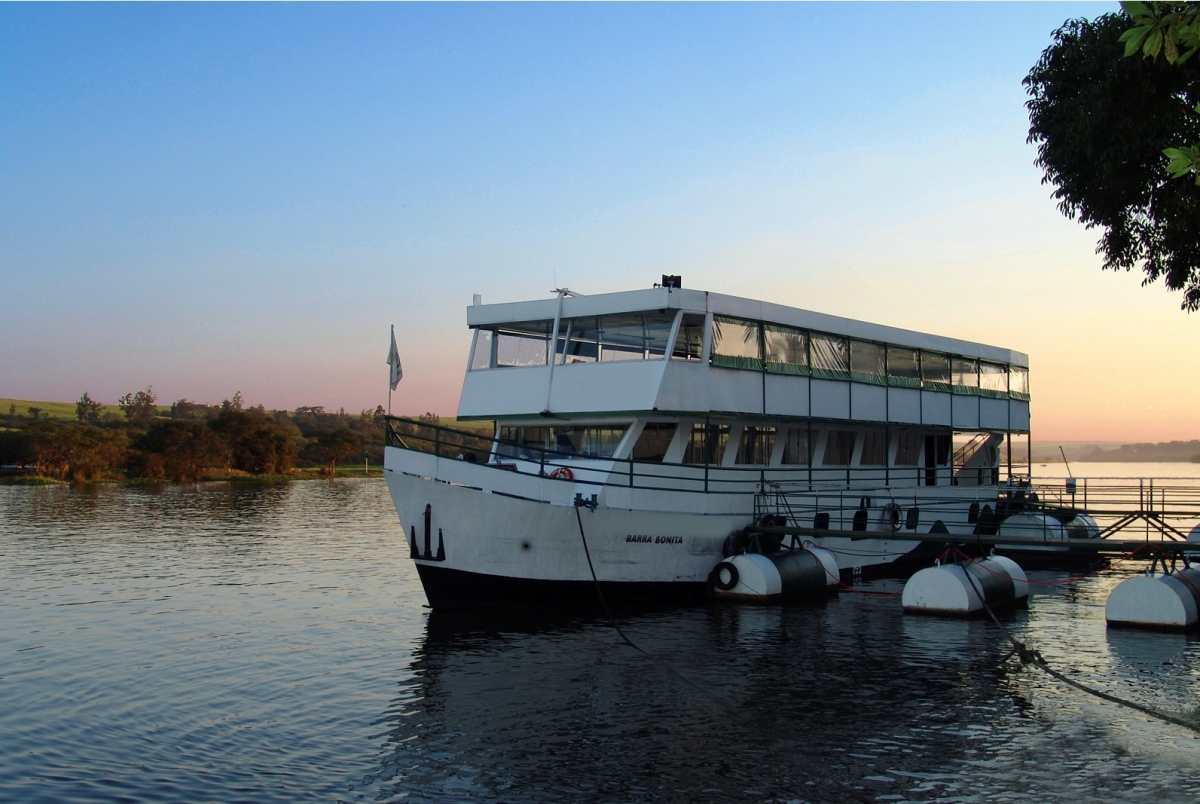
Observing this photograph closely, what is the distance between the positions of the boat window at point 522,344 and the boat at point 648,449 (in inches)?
1.3

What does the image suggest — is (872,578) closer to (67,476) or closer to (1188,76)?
(1188,76)

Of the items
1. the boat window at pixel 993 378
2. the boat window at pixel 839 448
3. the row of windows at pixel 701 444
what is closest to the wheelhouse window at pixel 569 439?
the row of windows at pixel 701 444

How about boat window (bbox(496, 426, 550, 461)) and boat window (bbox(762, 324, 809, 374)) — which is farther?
boat window (bbox(762, 324, 809, 374))

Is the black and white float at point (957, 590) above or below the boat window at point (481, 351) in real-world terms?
below

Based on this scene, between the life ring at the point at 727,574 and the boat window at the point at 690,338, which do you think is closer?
the life ring at the point at 727,574

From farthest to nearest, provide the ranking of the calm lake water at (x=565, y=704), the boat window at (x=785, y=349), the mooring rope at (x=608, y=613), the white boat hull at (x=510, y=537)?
the boat window at (x=785, y=349) → the white boat hull at (x=510, y=537) → the mooring rope at (x=608, y=613) → the calm lake water at (x=565, y=704)

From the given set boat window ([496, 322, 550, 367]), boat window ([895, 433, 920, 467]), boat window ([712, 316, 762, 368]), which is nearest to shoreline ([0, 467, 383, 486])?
boat window ([895, 433, 920, 467])

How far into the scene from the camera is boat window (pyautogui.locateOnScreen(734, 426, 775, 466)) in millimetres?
25312

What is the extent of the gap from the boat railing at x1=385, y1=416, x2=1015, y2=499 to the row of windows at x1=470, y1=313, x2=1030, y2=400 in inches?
90.6

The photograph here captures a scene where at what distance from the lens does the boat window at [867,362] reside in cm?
2816

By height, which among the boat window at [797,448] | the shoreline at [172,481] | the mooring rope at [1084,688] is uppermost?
the boat window at [797,448]

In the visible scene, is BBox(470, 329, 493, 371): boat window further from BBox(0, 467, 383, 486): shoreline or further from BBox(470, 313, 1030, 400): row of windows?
BBox(0, 467, 383, 486): shoreline

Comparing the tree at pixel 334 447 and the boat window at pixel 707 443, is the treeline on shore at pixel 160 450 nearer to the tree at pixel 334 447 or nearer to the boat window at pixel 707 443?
the tree at pixel 334 447

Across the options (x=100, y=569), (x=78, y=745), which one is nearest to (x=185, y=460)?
(x=100, y=569)
